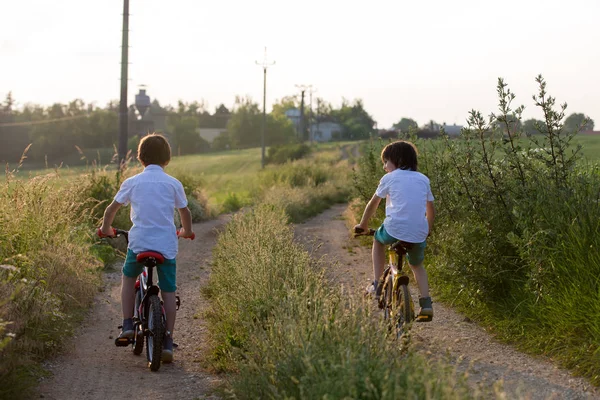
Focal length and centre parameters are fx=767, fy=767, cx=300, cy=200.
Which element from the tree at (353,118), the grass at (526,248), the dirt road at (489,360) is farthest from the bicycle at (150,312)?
the tree at (353,118)

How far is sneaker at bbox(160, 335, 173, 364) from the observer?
20.4 ft

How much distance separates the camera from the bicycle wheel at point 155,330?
239 inches

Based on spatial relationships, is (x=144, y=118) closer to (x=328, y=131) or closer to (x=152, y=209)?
(x=328, y=131)

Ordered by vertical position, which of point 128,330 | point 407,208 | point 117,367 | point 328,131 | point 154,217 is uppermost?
point 328,131

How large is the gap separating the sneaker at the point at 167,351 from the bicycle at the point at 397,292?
1.78 metres

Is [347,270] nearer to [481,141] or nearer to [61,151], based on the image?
[481,141]

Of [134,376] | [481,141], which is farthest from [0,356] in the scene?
[481,141]

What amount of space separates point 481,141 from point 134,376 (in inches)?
170

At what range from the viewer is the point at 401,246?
20.9 ft

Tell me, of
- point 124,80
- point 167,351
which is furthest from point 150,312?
point 124,80

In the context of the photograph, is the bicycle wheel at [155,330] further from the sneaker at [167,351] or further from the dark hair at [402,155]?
the dark hair at [402,155]

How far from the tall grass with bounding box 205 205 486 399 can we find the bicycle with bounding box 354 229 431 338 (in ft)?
1.72

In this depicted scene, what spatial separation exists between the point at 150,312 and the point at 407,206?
89.1 inches

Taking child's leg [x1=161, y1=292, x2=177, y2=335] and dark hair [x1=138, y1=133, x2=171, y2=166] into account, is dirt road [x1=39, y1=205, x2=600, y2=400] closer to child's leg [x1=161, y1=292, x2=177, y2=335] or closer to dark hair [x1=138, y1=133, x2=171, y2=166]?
child's leg [x1=161, y1=292, x2=177, y2=335]
